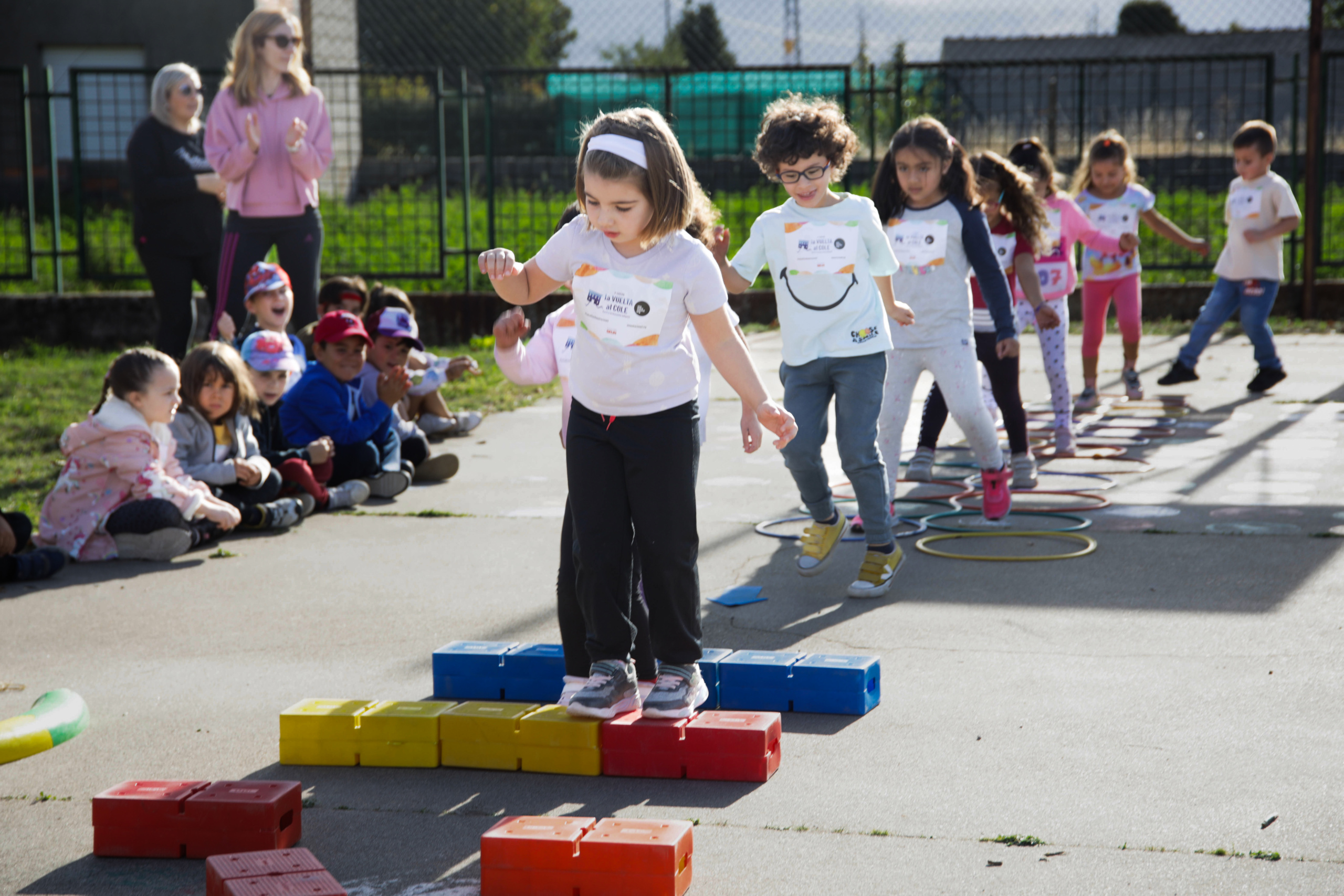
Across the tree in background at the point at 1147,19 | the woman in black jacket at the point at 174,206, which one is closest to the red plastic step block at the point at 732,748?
the woman in black jacket at the point at 174,206

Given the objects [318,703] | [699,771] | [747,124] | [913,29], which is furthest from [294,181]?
[913,29]

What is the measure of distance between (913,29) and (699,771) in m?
16.7

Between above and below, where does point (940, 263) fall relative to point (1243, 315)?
above

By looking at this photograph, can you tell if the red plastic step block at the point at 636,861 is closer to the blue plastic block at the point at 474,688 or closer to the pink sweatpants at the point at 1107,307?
the blue plastic block at the point at 474,688

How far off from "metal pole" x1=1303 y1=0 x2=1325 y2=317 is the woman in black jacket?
1007cm

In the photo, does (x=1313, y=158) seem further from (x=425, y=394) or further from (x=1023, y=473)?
(x=425, y=394)

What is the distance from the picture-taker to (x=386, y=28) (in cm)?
2431

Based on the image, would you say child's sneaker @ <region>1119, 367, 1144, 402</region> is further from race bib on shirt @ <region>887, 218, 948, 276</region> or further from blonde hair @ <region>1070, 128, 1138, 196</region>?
race bib on shirt @ <region>887, 218, 948, 276</region>

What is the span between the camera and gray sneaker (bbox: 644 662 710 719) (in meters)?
3.55

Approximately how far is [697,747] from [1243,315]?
7.95 metres

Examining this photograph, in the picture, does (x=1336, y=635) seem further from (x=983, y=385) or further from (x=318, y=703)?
(x=983, y=385)

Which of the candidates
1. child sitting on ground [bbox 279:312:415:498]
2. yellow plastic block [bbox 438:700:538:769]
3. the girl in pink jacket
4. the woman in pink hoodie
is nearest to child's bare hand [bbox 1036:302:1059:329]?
the girl in pink jacket

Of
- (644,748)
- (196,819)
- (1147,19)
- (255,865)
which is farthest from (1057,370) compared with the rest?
(1147,19)

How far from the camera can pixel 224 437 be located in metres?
6.34
